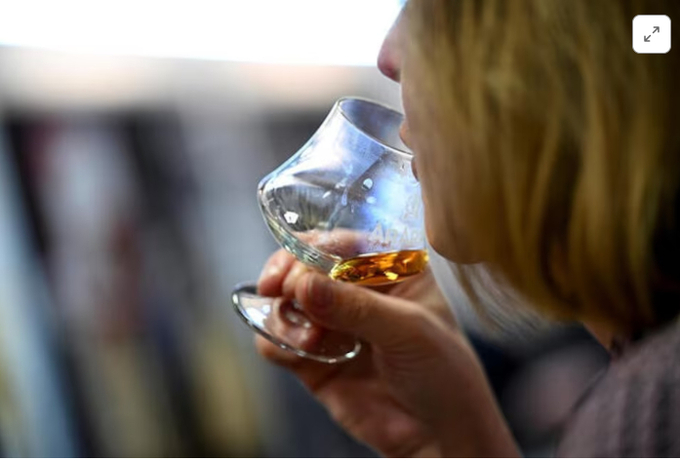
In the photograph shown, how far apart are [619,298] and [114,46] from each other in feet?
1.84

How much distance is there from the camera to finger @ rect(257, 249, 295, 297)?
83cm

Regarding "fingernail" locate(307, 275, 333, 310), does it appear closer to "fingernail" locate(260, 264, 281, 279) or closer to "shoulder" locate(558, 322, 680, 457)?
"fingernail" locate(260, 264, 281, 279)

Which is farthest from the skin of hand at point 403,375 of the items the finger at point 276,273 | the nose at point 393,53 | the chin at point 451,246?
the nose at point 393,53

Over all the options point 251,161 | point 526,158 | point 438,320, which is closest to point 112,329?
point 251,161

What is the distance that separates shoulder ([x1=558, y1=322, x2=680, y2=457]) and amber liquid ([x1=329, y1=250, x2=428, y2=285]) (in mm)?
242

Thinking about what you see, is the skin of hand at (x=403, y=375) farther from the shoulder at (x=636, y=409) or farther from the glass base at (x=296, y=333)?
the shoulder at (x=636, y=409)

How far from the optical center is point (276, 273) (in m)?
0.84

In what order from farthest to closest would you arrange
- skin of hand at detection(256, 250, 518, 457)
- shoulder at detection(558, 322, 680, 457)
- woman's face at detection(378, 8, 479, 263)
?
Answer: skin of hand at detection(256, 250, 518, 457) → woman's face at detection(378, 8, 479, 263) → shoulder at detection(558, 322, 680, 457)

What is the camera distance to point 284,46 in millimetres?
870

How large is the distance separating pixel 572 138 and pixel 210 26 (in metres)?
0.41

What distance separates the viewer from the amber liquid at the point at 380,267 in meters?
0.78

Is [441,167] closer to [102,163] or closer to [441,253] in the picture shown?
[441,253]

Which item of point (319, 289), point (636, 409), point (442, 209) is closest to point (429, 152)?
point (442, 209)

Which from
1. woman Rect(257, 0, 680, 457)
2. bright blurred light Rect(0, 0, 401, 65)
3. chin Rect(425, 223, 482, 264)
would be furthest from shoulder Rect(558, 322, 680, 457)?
bright blurred light Rect(0, 0, 401, 65)
